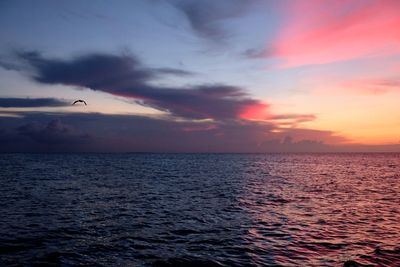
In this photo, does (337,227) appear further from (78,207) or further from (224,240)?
(78,207)

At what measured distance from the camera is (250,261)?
63.0 feet

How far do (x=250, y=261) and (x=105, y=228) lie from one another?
13.2m

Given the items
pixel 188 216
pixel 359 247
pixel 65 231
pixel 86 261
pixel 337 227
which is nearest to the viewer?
pixel 86 261

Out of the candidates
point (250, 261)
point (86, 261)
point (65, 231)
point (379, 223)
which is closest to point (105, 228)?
point (65, 231)

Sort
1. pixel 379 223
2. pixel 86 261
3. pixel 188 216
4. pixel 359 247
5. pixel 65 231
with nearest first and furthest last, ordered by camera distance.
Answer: pixel 86 261
pixel 359 247
pixel 65 231
pixel 379 223
pixel 188 216

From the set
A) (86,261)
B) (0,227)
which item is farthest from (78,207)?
(86,261)

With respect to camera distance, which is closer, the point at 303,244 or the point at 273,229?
the point at 303,244

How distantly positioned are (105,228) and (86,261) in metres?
8.22

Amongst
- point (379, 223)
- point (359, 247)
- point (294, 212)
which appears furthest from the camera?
point (294, 212)

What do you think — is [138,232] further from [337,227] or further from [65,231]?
[337,227]

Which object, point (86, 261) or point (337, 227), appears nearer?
point (86, 261)

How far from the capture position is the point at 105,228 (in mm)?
26891

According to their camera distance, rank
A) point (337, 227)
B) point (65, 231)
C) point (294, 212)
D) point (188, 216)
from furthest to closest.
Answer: point (294, 212) → point (188, 216) → point (337, 227) → point (65, 231)

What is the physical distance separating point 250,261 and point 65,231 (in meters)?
14.9
